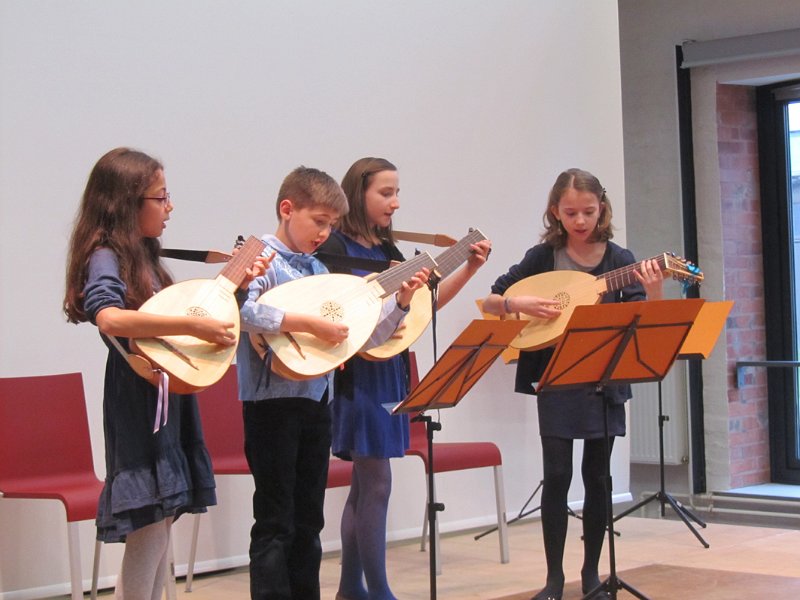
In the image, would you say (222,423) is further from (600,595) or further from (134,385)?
(134,385)

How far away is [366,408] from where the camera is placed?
3371 millimetres

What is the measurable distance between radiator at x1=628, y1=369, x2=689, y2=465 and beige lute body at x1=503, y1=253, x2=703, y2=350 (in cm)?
304

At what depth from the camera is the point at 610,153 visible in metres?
6.16

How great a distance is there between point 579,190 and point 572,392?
674mm

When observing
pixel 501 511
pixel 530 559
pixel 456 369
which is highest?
pixel 456 369

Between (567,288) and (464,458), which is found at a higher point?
(567,288)

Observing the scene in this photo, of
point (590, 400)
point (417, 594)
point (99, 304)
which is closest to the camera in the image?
point (99, 304)

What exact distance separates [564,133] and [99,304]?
3.96 metres

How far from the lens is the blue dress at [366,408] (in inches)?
132

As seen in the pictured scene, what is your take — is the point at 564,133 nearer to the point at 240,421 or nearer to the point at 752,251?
the point at 752,251

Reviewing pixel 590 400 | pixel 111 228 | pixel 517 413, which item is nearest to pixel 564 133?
pixel 517 413

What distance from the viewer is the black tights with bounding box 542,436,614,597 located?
11.8ft

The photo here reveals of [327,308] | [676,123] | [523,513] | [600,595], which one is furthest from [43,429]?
[676,123]

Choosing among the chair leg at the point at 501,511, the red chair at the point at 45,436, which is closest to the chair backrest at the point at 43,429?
the red chair at the point at 45,436
